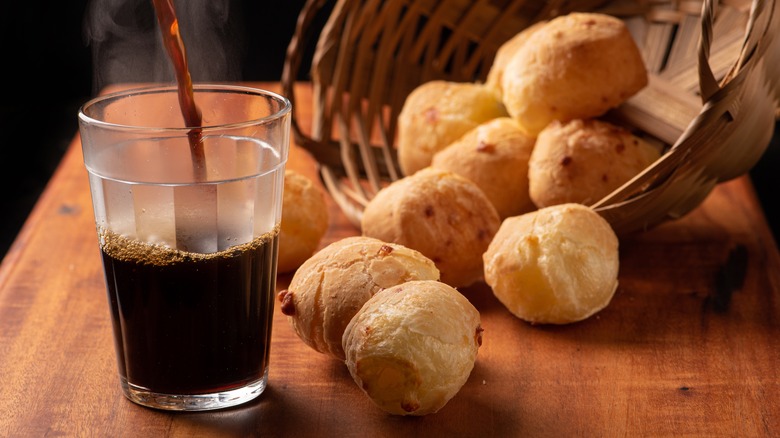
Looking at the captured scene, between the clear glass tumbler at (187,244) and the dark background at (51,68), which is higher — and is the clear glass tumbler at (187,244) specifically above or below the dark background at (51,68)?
above

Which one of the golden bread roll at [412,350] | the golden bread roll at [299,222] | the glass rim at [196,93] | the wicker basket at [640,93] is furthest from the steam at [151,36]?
the golden bread roll at [412,350]

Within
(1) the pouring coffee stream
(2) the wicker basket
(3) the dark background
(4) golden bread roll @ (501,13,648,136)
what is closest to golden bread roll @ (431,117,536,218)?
(4) golden bread roll @ (501,13,648,136)

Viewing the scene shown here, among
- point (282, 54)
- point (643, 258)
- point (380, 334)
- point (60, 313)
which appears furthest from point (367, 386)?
point (282, 54)

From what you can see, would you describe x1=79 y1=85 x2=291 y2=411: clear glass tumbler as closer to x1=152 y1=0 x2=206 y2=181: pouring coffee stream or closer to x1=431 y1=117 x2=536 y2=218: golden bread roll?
x1=152 y1=0 x2=206 y2=181: pouring coffee stream

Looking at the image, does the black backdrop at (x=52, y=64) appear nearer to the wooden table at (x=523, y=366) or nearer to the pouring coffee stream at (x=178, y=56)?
the wooden table at (x=523, y=366)

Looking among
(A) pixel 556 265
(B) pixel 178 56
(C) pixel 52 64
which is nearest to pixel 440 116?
(A) pixel 556 265

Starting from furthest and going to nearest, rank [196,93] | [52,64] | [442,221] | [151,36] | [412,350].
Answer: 1. [52,64]
2. [151,36]
3. [442,221]
4. [196,93]
5. [412,350]

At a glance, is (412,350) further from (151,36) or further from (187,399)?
(151,36)

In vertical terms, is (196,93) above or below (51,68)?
above
